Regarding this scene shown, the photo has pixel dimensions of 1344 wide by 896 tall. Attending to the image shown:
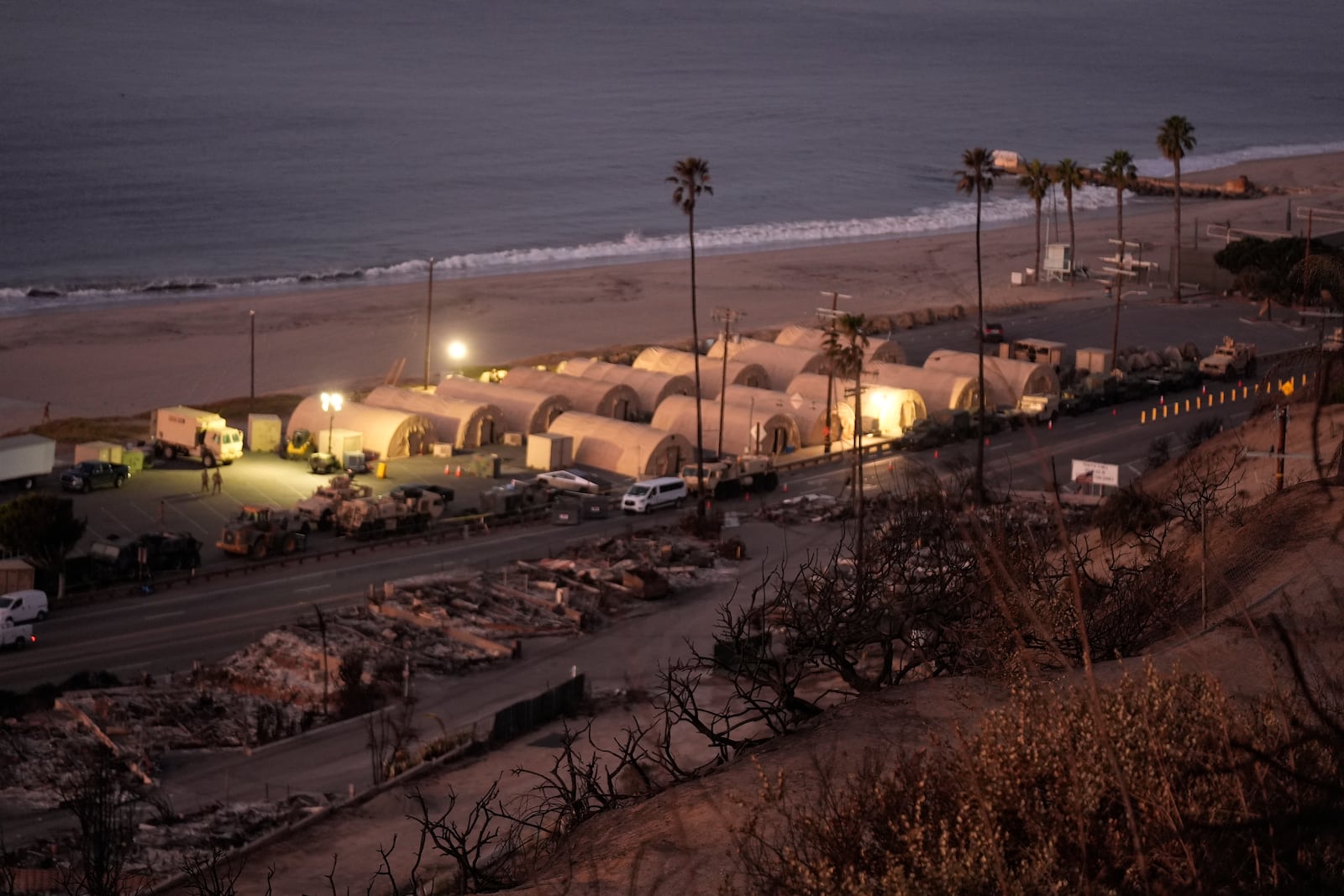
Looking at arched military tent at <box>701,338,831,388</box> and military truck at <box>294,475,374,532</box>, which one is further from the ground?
arched military tent at <box>701,338,831,388</box>

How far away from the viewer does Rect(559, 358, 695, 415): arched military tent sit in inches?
1666

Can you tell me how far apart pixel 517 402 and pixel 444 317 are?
18129 mm

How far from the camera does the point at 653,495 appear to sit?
33781 millimetres

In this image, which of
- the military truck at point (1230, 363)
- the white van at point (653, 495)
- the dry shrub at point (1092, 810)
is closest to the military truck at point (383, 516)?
the white van at point (653, 495)

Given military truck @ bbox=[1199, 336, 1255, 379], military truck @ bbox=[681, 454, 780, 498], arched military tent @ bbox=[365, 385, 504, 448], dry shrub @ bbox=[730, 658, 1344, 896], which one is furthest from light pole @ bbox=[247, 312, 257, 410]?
dry shrub @ bbox=[730, 658, 1344, 896]

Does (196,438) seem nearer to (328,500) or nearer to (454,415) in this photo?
(328,500)

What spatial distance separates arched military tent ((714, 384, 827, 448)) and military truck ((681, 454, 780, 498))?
3.63 m

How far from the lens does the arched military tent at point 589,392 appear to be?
135 ft

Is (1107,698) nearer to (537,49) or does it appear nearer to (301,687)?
(301,687)

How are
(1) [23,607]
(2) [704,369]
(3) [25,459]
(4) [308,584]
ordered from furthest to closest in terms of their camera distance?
1. (2) [704,369]
2. (3) [25,459]
3. (4) [308,584]
4. (1) [23,607]

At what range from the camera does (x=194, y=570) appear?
92.7 ft

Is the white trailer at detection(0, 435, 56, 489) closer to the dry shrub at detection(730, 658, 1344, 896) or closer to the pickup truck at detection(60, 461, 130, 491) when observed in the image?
the pickup truck at detection(60, 461, 130, 491)

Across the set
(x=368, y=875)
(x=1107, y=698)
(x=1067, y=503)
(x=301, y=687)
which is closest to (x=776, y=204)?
(x=1067, y=503)

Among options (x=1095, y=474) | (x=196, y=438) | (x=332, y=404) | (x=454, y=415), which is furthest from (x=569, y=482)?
(x=1095, y=474)
